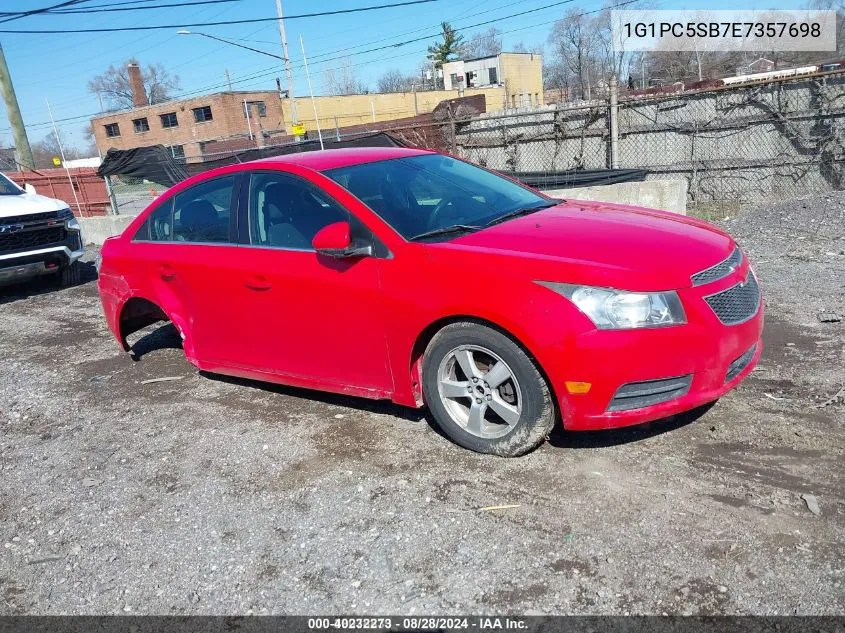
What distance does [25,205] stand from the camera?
9305 millimetres

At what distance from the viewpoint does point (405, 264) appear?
3584 mm

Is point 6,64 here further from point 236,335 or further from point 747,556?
point 747,556

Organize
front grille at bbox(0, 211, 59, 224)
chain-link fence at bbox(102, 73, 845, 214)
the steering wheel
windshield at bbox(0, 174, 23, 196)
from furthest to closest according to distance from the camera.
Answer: chain-link fence at bbox(102, 73, 845, 214)
windshield at bbox(0, 174, 23, 196)
front grille at bbox(0, 211, 59, 224)
the steering wheel

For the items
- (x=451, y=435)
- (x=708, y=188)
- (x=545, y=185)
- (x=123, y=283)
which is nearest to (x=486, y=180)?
(x=451, y=435)

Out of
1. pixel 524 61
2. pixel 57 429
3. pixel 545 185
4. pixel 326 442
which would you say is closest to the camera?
pixel 326 442

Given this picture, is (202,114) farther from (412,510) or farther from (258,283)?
(412,510)

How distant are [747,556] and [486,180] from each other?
290 centimetres

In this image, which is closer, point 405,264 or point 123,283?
point 405,264

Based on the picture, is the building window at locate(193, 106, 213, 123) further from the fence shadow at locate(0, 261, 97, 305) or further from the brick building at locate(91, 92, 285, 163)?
the fence shadow at locate(0, 261, 97, 305)

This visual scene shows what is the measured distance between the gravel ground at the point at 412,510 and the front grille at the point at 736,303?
0.68 m

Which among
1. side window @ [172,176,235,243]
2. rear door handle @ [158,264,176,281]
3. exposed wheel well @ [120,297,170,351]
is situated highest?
side window @ [172,176,235,243]

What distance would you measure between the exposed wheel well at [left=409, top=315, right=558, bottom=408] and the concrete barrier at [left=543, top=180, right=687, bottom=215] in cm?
623

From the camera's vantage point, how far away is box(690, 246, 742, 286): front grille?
322 cm

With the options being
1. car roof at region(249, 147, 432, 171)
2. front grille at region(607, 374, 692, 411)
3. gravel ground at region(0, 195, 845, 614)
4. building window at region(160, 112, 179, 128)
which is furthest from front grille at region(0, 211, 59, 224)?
building window at region(160, 112, 179, 128)
